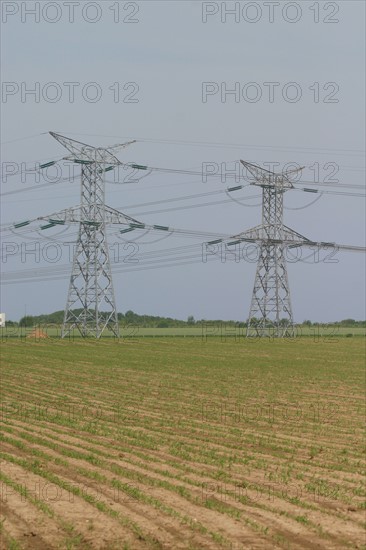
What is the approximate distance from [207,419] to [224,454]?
605 cm

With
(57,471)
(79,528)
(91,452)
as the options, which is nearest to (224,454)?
(91,452)

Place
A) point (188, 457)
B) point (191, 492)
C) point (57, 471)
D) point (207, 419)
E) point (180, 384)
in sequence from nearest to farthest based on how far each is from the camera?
point (191, 492) < point (57, 471) < point (188, 457) < point (207, 419) < point (180, 384)

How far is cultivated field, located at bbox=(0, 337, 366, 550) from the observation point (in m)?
12.2

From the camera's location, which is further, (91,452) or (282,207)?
(282,207)

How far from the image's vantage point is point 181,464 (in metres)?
17.3

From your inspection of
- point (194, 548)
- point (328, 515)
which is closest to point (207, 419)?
point (328, 515)

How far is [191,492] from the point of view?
576 inches

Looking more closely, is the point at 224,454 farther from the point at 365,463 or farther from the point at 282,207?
the point at 282,207

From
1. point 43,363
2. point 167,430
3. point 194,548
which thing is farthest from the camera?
point 43,363

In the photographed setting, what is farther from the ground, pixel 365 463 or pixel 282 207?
pixel 282 207

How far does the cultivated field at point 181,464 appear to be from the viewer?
12.2m

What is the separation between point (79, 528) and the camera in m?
12.1

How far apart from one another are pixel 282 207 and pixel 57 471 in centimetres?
7354

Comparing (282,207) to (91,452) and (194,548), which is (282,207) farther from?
(194,548)
